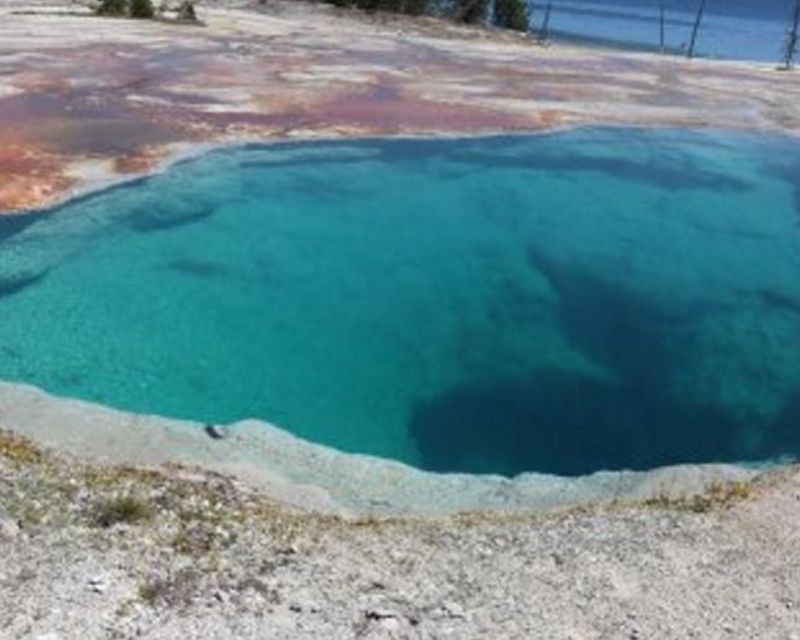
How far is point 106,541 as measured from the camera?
13.1 m

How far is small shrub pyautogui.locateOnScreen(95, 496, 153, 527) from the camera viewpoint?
44.5ft

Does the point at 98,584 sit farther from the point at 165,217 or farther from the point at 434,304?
the point at 165,217

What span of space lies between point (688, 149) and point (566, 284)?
55.2ft

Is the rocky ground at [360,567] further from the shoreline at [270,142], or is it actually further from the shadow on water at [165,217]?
the shoreline at [270,142]

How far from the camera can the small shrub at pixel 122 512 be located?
13.6 m

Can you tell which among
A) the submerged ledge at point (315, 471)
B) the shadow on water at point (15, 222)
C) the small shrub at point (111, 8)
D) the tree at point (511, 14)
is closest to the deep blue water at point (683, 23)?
the tree at point (511, 14)

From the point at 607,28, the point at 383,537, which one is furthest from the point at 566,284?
the point at 607,28

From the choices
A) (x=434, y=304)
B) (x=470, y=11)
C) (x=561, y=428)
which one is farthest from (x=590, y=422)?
(x=470, y=11)

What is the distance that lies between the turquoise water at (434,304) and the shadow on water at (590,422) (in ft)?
0.18

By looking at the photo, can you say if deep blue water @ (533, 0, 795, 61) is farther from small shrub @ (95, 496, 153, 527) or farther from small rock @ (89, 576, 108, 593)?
small rock @ (89, 576, 108, 593)

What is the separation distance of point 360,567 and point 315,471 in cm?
423

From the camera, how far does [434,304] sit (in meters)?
26.2

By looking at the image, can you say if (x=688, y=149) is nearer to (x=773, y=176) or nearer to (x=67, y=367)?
(x=773, y=176)

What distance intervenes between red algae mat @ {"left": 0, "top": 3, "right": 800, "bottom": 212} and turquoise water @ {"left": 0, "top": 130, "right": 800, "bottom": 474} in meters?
2.46
